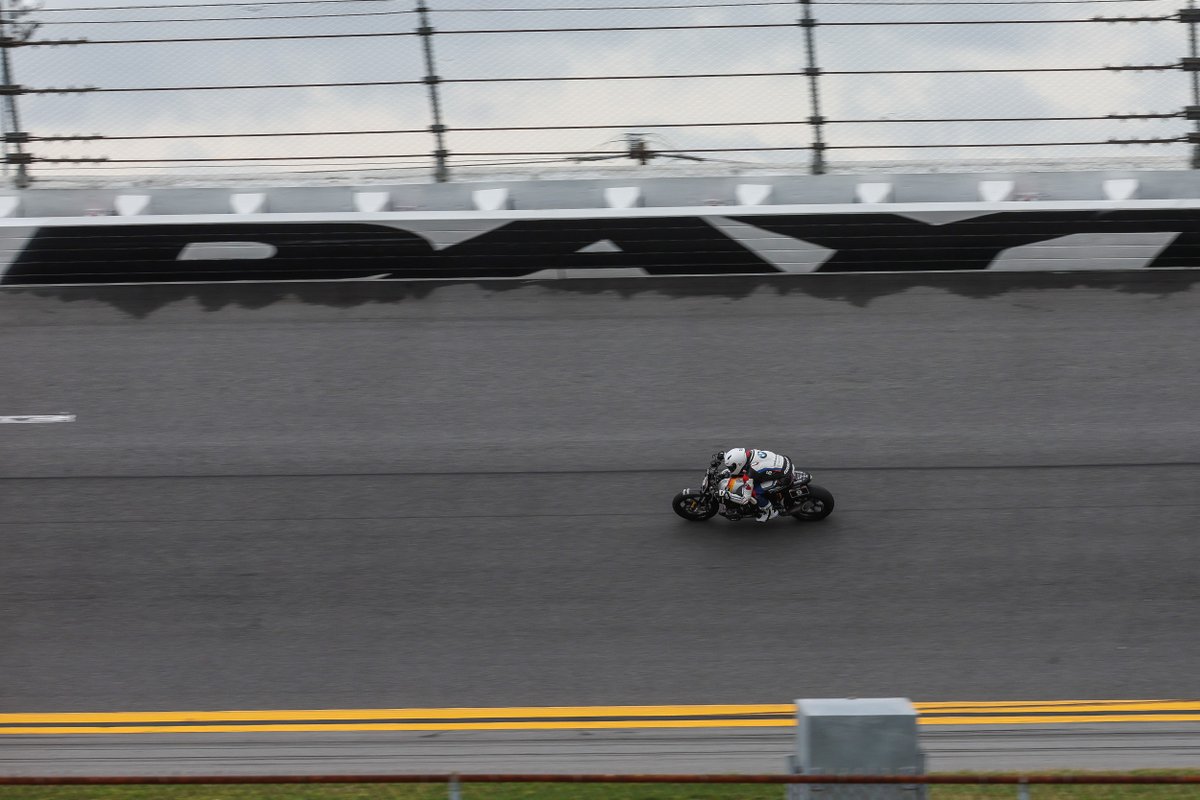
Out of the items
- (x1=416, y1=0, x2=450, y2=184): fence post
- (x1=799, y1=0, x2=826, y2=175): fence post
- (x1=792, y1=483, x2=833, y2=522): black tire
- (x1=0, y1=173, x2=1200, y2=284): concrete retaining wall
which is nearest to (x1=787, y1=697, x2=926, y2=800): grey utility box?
(x1=792, y1=483, x2=833, y2=522): black tire

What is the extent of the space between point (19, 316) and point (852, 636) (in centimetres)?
965

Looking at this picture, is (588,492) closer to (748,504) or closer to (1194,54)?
(748,504)

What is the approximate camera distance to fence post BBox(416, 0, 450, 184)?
14.8 metres

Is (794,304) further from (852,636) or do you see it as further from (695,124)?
(852,636)

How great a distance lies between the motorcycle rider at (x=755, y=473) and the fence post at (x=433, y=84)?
6072 mm

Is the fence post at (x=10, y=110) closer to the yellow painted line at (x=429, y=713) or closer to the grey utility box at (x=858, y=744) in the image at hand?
the yellow painted line at (x=429, y=713)

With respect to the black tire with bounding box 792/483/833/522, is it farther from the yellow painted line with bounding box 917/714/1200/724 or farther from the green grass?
the green grass

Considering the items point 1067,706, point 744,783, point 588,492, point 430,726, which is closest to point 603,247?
point 588,492

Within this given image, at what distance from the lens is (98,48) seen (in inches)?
577

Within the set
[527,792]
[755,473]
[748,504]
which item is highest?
[755,473]

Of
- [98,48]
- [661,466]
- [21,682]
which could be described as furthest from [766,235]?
[21,682]

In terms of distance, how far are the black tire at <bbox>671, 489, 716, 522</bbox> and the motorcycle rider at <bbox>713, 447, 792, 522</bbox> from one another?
0.76 ft

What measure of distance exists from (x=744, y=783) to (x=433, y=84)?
10.7 meters

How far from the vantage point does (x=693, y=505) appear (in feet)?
36.9
